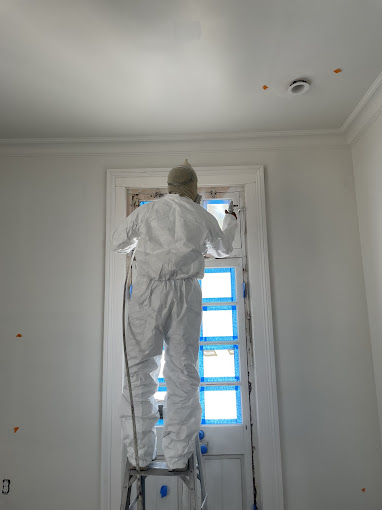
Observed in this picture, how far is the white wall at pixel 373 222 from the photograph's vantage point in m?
1.97

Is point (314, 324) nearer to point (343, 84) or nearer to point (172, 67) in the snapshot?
point (343, 84)

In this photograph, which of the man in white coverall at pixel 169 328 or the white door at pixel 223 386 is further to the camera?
the white door at pixel 223 386

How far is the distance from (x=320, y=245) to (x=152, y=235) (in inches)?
47.8

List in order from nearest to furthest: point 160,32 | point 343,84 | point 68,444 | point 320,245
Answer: point 160,32, point 343,84, point 68,444, point 320,245

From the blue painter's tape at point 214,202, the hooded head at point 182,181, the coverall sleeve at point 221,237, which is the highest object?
the blue painter's tape at point 214,202

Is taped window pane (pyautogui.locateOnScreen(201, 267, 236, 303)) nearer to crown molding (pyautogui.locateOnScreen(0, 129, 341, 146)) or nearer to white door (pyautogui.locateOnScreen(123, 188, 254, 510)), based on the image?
white door (pyautogui.locateOnScreen(123, 188, 254, 510))

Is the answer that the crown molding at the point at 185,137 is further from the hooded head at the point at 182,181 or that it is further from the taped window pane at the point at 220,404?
the taped window pane at the point at 220,404

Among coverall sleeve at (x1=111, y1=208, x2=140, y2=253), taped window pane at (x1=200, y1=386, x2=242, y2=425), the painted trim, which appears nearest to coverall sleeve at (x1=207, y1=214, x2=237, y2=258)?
coverall sleeve at (x1=111, y1=208, x2=140, y2=253)

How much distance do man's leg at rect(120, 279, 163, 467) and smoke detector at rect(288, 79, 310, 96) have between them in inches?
50.8

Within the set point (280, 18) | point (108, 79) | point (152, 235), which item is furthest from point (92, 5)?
point (152, 235)

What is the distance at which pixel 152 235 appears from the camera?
4.89 feet

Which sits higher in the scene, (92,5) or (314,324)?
(92,5)

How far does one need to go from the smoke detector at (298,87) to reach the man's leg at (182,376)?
120cm

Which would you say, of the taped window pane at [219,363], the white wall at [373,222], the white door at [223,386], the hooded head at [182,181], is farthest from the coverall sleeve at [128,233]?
the white wall at [373,222]
